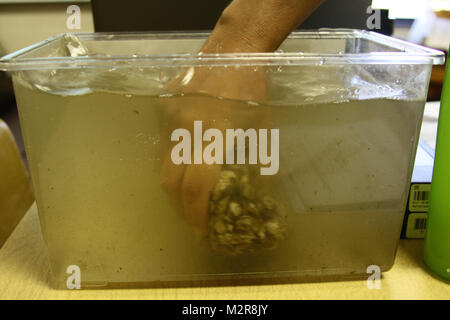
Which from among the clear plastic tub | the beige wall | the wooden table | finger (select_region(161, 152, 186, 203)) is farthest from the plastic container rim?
the beige wall

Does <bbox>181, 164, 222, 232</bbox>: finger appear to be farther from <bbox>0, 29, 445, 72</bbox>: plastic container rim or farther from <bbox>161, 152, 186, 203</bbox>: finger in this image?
<bbox>0, 29, 445, 72</bbox>: plastic container rim

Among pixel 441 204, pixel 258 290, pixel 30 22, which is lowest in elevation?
pixel 258 290

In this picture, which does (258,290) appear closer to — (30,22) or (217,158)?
(217,158)

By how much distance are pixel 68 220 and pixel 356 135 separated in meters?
0.34

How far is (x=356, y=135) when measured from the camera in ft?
1.45

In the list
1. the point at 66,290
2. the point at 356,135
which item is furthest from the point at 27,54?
the point at 356,135

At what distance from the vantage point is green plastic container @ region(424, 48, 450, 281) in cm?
46

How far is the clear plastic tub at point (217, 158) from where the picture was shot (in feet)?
1.35

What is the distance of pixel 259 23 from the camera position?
44 centimetres

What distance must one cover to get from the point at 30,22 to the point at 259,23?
4.92ft

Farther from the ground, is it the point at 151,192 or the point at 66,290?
Answer: the point at 151,192

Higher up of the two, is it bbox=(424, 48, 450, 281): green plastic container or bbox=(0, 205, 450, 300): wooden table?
bbox=(424, 48, 450, 281): green plastic container

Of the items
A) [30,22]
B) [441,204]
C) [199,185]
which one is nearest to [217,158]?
[199,185]
